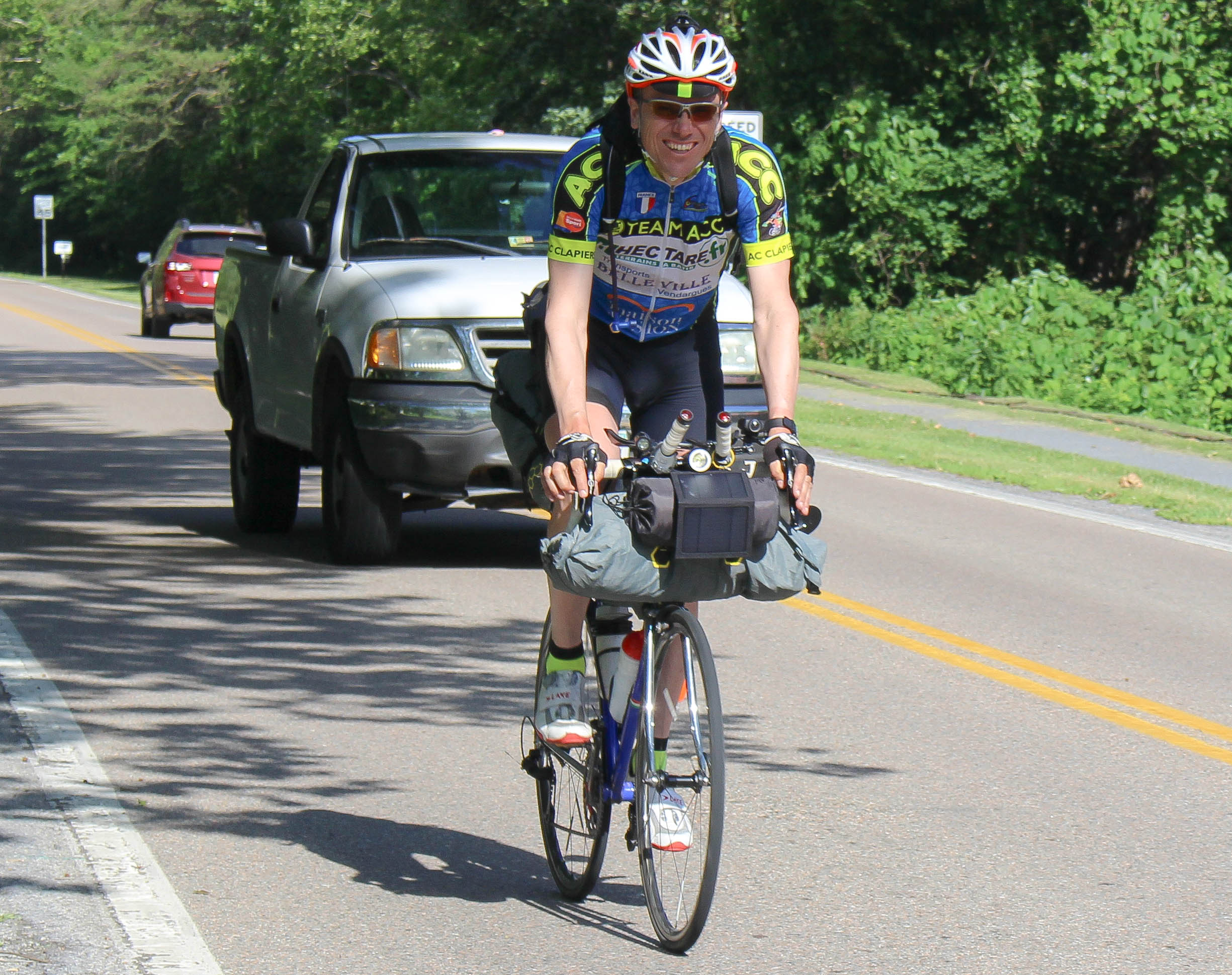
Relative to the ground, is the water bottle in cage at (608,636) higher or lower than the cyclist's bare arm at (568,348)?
lower

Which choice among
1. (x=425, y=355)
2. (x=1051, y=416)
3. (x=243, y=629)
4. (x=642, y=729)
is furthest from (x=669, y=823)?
(x=1051, y=416)

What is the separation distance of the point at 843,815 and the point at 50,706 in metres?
2.85

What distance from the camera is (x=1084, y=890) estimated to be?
493 centimetres

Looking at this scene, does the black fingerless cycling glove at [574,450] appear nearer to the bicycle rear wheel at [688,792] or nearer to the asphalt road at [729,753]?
the bicycle rear wheel at [688,792]

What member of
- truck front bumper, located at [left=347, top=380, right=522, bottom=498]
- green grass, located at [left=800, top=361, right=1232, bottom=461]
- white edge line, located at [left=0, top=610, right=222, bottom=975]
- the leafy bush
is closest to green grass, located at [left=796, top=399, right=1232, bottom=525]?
green grass, located at [left=800, top=361, right=1232, bottom=461]

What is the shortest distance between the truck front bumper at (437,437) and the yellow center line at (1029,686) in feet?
5.30

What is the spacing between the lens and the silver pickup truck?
9234mm

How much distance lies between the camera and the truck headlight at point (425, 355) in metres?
9.26

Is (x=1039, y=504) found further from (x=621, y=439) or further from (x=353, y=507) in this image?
(x=621, y=439)

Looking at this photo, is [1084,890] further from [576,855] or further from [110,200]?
[110,200]

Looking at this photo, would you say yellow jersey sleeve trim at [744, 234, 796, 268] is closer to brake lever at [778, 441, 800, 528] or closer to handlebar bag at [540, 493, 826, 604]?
brake lever at [778, 441, 800, 528]

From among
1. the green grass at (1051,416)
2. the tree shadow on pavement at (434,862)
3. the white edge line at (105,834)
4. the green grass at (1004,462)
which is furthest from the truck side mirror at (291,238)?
the green grass at (1051,416)

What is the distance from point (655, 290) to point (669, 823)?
4.22 ft

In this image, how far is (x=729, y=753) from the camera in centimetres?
638
